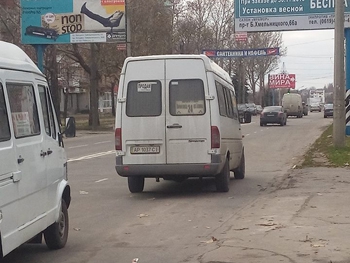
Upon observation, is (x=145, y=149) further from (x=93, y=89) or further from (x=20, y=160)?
(x=93, y=89)

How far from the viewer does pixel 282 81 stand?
4395 inches

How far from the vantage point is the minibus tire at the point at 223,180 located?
1308 cm

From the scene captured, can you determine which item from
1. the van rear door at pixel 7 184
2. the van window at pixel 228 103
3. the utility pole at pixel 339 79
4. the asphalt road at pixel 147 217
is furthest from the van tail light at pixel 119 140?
the utility pole at pixel 339 79

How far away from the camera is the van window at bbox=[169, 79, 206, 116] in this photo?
41.2ft

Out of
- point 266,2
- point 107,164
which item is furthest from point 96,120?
point 107,164

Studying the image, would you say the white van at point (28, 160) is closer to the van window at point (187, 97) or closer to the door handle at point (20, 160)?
the door handle at point (20, 160)

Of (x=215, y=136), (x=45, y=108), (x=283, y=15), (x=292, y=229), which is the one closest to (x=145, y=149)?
(x=215, y=136)

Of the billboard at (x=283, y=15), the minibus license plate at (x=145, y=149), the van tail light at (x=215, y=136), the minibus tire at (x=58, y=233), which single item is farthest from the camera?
the billboard at (x=283, y=15)

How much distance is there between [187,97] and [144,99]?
2.54ft

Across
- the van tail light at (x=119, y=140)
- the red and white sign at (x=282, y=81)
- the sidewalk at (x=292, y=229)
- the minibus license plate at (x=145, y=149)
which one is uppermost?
the red and white sign at (x=282, y=81)

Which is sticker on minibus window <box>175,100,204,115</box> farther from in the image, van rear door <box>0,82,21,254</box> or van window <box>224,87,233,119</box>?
van rear door <box>0,82,21,254</box>

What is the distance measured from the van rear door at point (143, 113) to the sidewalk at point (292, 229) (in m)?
2.09

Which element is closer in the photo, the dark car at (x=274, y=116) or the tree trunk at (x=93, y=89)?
the tree trunk at (x=93, y=89)

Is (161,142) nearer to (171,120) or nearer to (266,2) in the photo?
(171,120)
